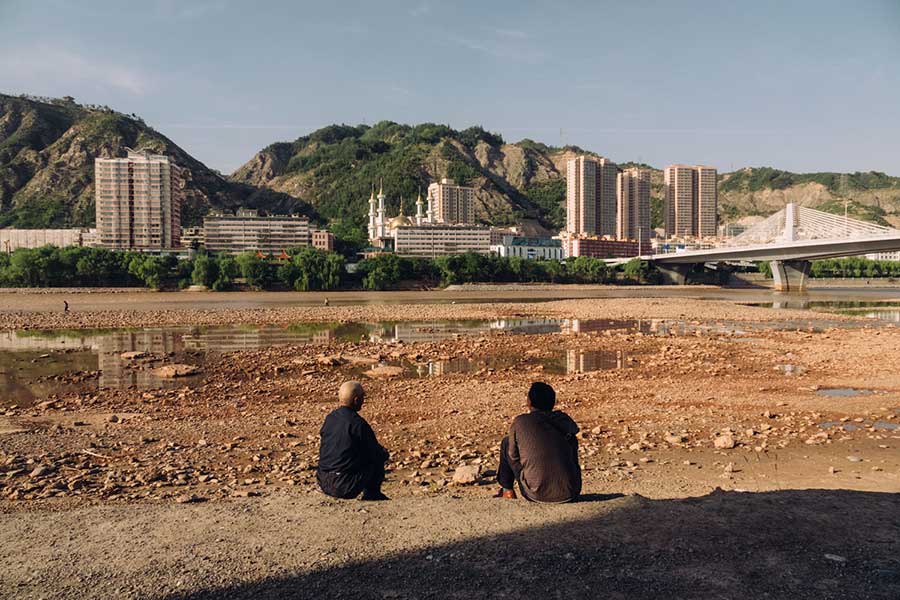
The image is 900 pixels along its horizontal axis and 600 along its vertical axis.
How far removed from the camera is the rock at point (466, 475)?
8.97m

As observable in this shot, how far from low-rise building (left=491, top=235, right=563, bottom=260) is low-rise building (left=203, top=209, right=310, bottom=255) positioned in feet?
157

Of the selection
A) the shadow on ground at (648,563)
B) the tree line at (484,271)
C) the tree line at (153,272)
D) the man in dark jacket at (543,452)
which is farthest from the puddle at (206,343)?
the tree line at (484,271)

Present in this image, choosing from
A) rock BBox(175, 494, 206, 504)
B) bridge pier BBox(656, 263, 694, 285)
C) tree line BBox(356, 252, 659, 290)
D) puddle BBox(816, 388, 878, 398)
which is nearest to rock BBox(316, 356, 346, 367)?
rock BBox(175, 494, 206, 504)

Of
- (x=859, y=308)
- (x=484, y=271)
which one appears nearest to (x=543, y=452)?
(x=859, y=308)

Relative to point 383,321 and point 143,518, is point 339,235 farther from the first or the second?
point 143,518

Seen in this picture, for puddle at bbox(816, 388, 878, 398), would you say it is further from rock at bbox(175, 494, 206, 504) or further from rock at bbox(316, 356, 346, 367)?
rock at bbox(316, 356, 346, 367)

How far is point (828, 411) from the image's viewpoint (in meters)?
13.9

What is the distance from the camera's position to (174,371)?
2081cm

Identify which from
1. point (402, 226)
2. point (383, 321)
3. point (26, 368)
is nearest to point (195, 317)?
point (383, 321)

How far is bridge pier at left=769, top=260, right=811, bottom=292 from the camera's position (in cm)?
9612

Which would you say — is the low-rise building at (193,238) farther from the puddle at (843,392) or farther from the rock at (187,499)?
the rock at (187,499)

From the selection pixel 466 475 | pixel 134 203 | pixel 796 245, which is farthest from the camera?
pixel 134 203

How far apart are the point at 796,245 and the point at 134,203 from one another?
390 ft

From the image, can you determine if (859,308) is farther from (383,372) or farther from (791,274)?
(383,372)
